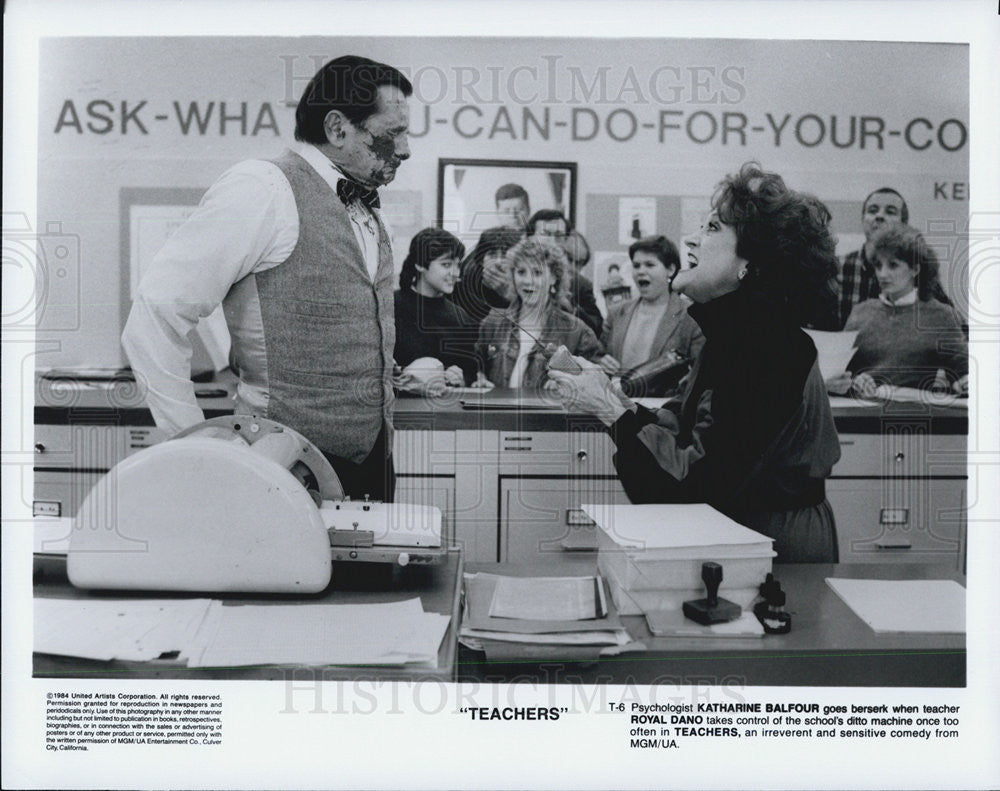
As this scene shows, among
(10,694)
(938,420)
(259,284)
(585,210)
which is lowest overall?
(10,694)

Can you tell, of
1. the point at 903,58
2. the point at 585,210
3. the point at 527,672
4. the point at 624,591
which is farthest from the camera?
the point at 585,210

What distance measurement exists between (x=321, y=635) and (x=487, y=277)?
77cm

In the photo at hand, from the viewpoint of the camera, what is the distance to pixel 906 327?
63.3 inches

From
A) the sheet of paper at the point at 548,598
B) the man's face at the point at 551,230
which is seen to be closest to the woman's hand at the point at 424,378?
the man's face at the point at 551,230

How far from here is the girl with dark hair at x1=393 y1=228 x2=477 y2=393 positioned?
1.60m

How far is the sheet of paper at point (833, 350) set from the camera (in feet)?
5.45

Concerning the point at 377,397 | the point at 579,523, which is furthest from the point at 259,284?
the point at 579,523

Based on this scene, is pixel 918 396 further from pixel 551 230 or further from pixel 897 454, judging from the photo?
pixel 551 230

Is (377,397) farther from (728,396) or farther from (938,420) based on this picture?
(938,420)

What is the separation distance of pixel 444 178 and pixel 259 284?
41cm

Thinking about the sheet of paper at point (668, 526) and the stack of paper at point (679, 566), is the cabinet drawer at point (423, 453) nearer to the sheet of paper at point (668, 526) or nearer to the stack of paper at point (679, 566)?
the sheet of paper at point (668, 526)

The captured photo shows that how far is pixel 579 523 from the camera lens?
161cm

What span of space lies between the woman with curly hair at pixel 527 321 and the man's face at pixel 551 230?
0.01 m
